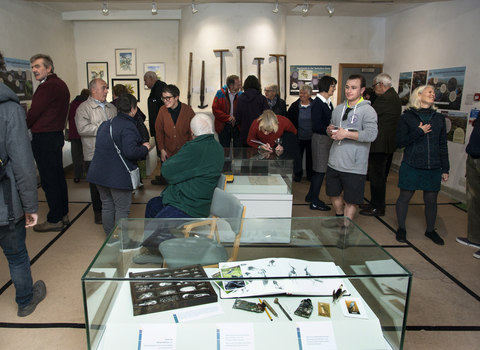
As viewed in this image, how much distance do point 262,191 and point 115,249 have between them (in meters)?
2.07

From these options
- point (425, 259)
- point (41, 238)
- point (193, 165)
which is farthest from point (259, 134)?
point (41, 238)

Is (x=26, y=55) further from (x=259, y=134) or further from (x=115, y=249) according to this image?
(x=115, y=249)

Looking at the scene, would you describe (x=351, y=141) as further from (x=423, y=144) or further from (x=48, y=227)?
(x=48, y=227)

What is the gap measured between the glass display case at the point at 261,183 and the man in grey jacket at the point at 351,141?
0.44 metres

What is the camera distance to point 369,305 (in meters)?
1.40

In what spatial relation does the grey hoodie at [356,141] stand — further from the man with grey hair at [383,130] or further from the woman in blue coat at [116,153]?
the woman in blue coat at [116,153]

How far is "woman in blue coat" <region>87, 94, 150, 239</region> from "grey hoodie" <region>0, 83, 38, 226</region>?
33.7 inches

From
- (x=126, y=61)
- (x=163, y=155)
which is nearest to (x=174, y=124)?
(x=163, y=155)

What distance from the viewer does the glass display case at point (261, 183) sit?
3.43 meters

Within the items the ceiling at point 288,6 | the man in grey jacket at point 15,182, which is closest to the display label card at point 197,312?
the man in grey jacket at point 15,182

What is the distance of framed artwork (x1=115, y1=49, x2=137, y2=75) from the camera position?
7289 mm

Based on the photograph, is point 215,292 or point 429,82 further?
point 429,82

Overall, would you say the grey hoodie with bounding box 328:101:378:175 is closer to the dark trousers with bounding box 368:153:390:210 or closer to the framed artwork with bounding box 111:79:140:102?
the dark trousers with bounding box 368:153:390:210

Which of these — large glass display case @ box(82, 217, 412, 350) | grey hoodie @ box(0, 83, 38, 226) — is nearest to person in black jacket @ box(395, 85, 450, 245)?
large glass display case @ box(82, 217, 412, 350)
